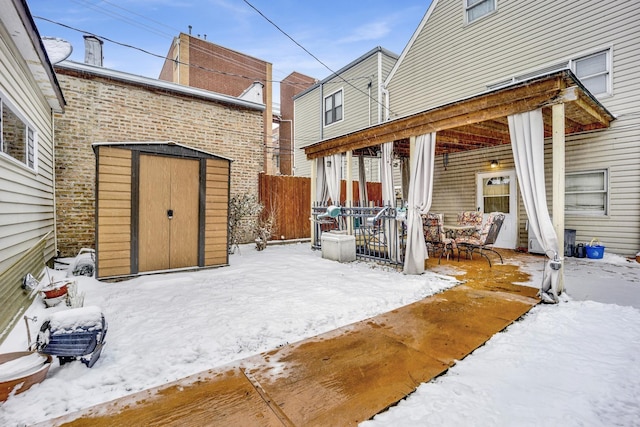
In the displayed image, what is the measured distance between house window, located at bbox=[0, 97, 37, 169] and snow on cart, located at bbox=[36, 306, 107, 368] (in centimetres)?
199

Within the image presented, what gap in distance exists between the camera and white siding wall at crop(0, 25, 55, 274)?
292 cm

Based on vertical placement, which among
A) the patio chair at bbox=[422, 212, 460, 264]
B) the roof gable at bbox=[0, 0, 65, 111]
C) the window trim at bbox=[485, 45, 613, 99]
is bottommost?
the patio chair at bbox=[422, 212, 460, 264]

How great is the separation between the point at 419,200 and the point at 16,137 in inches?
219

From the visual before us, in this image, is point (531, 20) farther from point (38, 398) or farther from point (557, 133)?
point (38, 398)

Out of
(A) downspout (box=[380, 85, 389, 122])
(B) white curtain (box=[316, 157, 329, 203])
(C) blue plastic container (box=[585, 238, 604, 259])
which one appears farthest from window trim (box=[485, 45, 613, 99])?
(B) white curtain (box=[316, 157, 329, 203])

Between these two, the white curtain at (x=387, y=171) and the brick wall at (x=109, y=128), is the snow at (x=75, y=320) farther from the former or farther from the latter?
the brick wall at (x=109, y=128)

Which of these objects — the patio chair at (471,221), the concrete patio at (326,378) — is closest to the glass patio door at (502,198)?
the patio chair at (471,221)

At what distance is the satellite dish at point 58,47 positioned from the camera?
4.94 metres

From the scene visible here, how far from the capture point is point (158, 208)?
15.8ft

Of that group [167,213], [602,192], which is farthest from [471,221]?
[167,213]

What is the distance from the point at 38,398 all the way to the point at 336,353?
196 centimetres

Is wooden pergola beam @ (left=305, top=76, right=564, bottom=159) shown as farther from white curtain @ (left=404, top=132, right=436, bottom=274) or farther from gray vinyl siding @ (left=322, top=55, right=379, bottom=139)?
gray vinyl siding @ (left=322, top=55, right=379, bottom=139)

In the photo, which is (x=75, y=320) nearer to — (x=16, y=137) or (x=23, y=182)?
(x=23, y=182)

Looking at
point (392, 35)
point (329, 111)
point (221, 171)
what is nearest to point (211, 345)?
point (221, 171)
